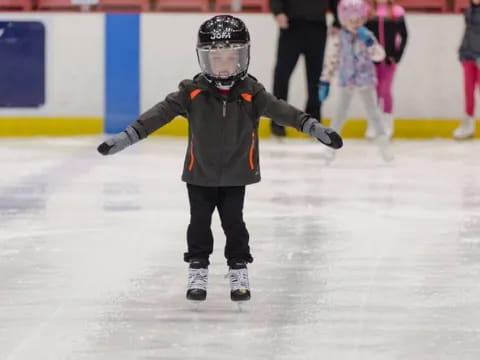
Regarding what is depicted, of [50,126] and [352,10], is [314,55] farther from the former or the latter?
[50,126]

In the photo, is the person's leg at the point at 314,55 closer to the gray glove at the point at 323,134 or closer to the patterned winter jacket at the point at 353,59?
the patterned winter jacket at the point at 353,59

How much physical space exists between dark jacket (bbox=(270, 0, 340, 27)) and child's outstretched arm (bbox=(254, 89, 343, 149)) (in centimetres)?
598

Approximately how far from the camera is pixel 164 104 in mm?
3746

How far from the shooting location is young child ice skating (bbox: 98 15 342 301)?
3682 mm

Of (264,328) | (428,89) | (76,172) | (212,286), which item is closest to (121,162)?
(76,172)

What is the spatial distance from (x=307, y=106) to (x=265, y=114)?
605cm

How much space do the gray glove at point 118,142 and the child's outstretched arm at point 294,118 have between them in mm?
400

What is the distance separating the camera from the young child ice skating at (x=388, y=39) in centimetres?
971

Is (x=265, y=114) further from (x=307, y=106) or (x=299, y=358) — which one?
(x=307, y=106)

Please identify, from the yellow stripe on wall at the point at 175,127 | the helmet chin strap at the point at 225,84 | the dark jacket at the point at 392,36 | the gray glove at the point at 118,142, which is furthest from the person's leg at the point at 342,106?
the gray glove at the point at 118,142

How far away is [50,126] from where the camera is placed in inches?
398

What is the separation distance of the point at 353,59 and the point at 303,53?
5.81 ft

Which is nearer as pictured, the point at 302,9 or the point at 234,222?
the point at 234,222

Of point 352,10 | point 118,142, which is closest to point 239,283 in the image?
point 118,142
